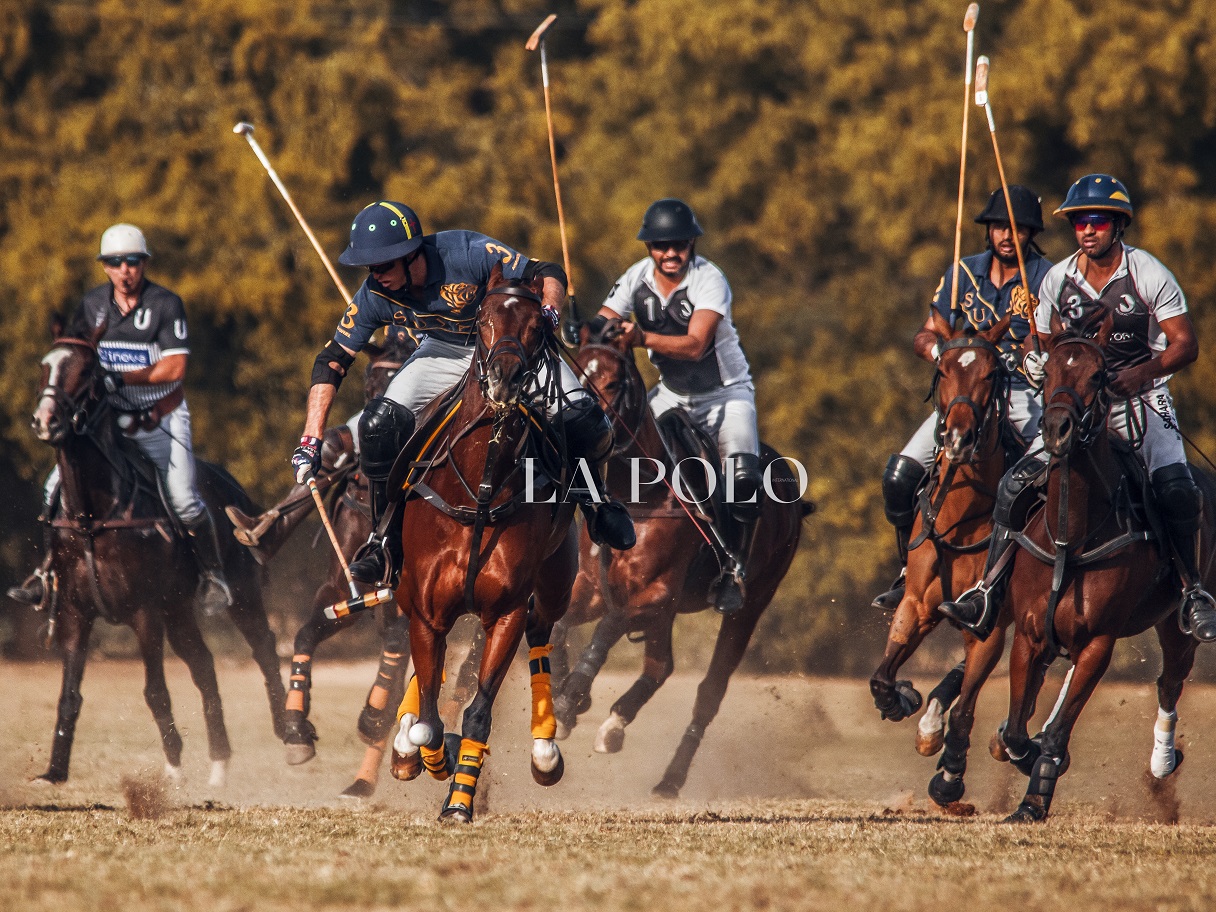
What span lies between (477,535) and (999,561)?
2.86 m

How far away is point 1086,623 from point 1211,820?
174 cm

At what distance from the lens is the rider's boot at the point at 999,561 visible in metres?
9.07

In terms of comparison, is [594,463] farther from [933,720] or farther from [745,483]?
[933,720]

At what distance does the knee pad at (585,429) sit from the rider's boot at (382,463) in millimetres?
741

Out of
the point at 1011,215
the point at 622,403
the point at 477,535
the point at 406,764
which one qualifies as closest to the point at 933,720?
the point at 622,403

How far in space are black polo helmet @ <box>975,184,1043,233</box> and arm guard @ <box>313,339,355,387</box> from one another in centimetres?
381

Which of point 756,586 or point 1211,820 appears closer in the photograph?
point 1211,820

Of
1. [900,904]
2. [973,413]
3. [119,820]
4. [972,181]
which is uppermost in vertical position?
[972,181]

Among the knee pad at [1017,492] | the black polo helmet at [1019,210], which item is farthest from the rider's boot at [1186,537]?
the black polo helmet at [1019,210]

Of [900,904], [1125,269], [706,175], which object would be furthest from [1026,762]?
[706,175]

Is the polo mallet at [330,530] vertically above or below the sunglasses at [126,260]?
below

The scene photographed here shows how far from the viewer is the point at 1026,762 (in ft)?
30.2

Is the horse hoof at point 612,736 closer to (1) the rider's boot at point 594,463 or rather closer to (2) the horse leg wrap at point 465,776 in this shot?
(1) the rider's boot at point 594,463

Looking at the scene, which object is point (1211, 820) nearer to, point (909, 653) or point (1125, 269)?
point (909, 653)
